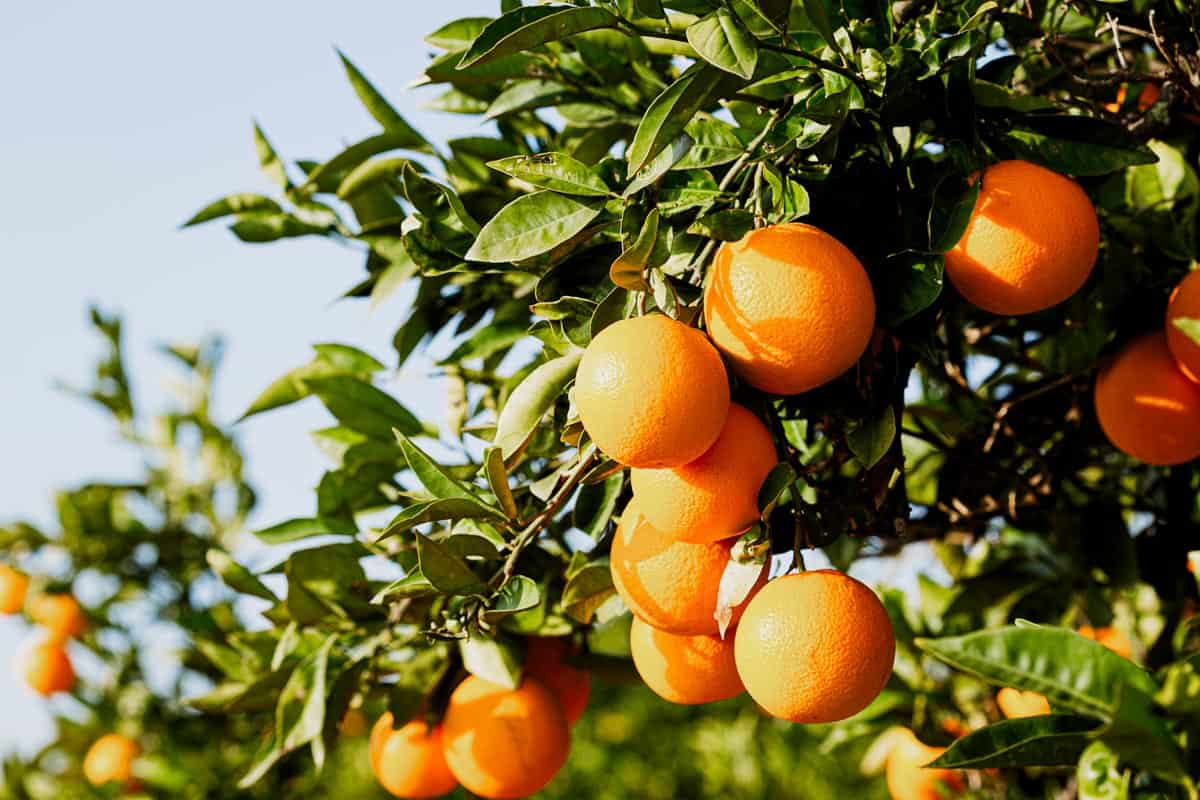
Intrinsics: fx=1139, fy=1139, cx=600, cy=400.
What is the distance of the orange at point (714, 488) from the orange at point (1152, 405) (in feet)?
1.84

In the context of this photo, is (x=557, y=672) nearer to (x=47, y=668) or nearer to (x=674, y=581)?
(x=674, y=581)

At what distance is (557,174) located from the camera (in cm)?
113

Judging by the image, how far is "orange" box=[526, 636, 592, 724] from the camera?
5.32 feet

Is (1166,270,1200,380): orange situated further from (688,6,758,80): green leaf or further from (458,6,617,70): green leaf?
(458,6,617,70): green leaf

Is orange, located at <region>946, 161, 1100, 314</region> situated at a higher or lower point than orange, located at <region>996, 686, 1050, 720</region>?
higher

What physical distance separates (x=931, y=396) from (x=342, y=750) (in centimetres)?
282

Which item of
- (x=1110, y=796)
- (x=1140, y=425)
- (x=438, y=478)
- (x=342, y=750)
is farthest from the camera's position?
(x=342, y=750)

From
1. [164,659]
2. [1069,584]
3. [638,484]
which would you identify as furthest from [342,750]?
[638,484]

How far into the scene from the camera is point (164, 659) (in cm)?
313

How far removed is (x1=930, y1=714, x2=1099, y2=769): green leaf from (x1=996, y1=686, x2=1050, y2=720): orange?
77cm

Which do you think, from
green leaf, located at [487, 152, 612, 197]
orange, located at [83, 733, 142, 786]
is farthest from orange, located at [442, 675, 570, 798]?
orange, located at [83, 733, 142, 786]

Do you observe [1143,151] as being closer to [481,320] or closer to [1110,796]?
[1110,796]

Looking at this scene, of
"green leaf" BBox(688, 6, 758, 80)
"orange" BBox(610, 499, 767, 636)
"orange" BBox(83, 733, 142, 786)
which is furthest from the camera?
"orange" BBox(83, 733, 142, 786)

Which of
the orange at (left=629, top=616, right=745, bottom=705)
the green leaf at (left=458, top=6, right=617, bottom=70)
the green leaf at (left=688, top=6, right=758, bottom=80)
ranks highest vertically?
the green leaf at (left=458, top=6, right=617, bottom=70)
